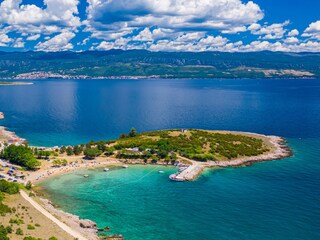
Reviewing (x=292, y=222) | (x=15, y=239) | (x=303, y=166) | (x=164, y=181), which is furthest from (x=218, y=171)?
(x=15, y=239)

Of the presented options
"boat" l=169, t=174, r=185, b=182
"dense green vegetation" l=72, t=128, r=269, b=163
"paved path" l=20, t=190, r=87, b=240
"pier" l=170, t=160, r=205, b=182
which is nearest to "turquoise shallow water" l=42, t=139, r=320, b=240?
"boat" l=169, t=174, r=185, b=182

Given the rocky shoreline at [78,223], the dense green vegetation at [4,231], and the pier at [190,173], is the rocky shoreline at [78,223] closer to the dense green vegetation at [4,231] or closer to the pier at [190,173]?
the dense green vegetation at [4,231]

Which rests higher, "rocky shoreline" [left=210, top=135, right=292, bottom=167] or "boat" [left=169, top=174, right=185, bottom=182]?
"rocky shoreline" [left=210, top=135, right=292, bottom=167]

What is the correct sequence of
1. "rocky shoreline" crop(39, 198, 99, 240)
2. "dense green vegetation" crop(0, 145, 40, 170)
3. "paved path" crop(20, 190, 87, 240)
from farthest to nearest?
"dense green vegetation" crop(0, 145, 40, 170)
"rocky shoreline" crop(39, 198, 99, 240)
"paved path" crop(20, 190, 87, 240)

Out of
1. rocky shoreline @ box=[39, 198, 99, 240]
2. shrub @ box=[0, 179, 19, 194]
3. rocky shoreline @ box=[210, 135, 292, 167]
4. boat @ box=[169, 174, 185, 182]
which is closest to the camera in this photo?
rocky shoreline @ box=[39, 198, 99, 240]

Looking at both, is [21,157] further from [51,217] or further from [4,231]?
[4,231]

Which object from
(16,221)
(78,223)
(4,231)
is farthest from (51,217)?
(4,231)

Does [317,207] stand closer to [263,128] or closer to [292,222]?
[292,222]

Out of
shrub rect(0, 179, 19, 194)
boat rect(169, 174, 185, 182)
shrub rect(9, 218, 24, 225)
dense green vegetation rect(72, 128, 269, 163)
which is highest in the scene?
dense green vegetation rect(72, 128, 269, 163)

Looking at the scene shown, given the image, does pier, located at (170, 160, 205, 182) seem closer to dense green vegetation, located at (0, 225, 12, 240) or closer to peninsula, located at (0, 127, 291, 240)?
peninsula, located at (0, 127, 291, 240)
